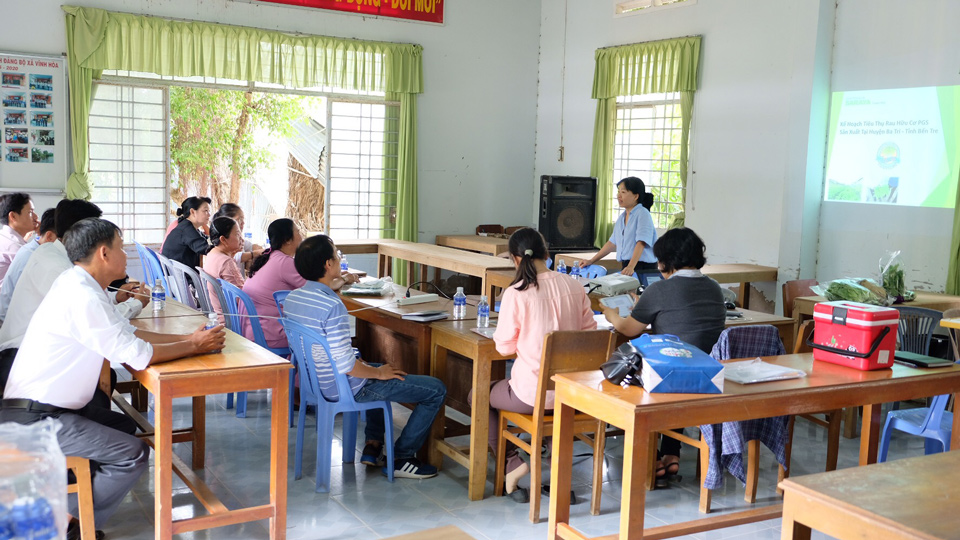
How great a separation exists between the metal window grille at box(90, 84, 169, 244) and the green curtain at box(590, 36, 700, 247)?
14.3 feet

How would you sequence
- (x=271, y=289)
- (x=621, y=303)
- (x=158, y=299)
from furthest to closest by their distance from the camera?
(x=271, y=289)
(x=621, y=303)
(x=158, y=299)

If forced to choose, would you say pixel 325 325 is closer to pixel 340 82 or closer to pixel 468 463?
pixel 468 463

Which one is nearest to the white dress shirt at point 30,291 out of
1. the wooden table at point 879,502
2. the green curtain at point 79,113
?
the wooden table at point 879,502

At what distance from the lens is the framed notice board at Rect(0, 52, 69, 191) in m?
7.20

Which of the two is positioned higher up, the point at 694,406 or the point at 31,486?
the point at 31,486

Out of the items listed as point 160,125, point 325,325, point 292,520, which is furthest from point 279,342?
→ point 160,125

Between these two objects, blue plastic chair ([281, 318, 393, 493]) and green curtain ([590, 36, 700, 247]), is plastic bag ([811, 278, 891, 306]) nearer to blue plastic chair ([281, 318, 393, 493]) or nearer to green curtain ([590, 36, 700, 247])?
green curtain ([590, 36, 700, 247])

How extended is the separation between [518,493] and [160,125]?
5.77 m

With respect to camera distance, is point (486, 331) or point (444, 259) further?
point (444, 259)

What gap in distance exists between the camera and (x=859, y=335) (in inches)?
128

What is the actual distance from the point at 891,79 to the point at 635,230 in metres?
2.29

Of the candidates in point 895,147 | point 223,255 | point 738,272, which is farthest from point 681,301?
point 895,147

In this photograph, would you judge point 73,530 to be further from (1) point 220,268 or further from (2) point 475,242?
(2) point 475,242

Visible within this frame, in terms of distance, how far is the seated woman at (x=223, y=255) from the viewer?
520 cm
